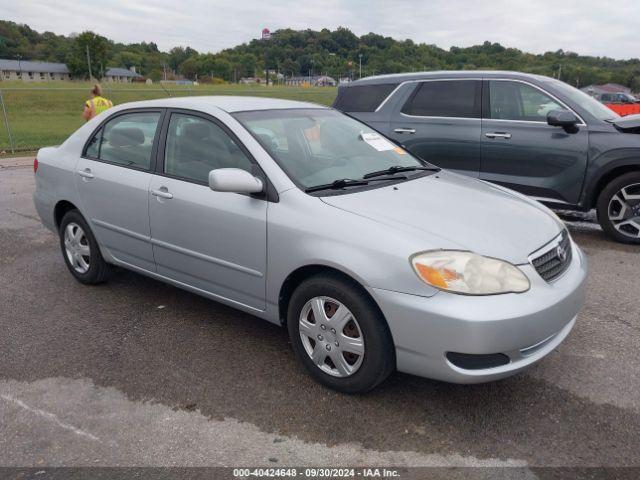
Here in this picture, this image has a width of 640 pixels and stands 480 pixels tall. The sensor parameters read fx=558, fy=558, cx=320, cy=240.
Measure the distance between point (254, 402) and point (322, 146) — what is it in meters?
1.73

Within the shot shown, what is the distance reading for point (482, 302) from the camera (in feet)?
8.45

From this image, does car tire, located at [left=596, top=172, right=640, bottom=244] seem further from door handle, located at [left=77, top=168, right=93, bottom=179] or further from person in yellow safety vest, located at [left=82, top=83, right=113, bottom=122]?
person in yellow safety vest, located at [left=82, top=83, right=113, bottom=122]

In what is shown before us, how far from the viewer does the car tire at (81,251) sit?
15.0 ft

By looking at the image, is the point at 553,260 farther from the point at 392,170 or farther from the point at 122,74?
the point at 122,74

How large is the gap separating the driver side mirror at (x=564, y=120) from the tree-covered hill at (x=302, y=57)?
792 inches

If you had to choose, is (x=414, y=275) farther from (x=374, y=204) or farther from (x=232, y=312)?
(x=232, y=312)

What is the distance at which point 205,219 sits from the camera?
137 inches

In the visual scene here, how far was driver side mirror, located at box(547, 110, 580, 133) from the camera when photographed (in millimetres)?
5598

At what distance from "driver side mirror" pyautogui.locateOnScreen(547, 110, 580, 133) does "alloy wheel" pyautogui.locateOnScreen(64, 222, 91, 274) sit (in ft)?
15.0

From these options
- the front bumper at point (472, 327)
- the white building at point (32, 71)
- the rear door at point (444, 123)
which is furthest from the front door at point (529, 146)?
the white building at point (32, 71)

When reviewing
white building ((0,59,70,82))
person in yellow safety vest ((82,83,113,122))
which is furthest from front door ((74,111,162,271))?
white building ((0,59,70,82))

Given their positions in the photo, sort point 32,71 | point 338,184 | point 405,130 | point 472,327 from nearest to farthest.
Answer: point 472,327 < point 338,184 < point 405,130 < point 32,71

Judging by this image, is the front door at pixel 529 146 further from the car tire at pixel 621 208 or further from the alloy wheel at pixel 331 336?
the alloy wheel at pixel 331 336

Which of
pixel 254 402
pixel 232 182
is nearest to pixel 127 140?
pixel 232 182
